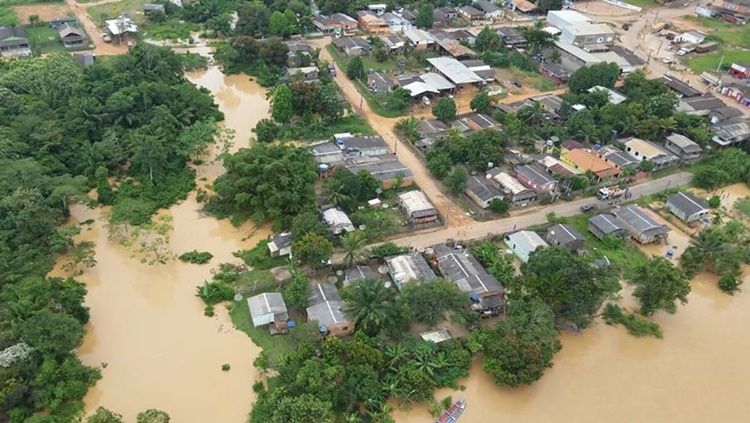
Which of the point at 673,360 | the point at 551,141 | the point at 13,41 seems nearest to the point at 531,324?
the point at 673,360

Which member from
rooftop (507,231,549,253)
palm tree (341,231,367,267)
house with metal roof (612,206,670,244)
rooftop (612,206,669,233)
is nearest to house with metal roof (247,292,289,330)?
palm tree (341,231,367,267)

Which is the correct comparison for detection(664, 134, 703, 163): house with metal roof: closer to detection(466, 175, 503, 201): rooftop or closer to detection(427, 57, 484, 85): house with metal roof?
detection(466, 175, 503, 201): rooftop

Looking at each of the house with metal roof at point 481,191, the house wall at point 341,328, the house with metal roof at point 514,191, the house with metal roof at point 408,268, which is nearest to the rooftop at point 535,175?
the house with metal roof at point 514,191

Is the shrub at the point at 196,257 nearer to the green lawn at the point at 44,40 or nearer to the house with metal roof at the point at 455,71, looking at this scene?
the house with metal roof at the point at 455,71

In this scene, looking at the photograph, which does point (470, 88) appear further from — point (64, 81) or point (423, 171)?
point (64, 81)

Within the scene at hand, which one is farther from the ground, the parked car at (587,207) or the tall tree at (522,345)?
the tall tree at (522,345)
